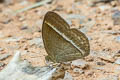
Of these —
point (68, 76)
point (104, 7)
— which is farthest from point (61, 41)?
point (104, 7)

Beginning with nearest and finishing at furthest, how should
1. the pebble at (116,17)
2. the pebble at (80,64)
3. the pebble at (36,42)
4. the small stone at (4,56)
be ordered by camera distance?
the pebble at (80,64) → the small stone at (4,56) → the pebble at (36,42) → the pebble at (116,17)

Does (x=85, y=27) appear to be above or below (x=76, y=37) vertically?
below

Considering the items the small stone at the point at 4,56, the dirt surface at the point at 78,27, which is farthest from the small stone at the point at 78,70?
the small stone at the point at 4,56

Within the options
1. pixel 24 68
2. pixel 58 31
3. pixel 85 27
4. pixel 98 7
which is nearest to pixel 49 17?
pixel 58 31

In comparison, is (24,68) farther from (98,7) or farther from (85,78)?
(98,7)

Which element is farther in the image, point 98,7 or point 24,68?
point 98,7

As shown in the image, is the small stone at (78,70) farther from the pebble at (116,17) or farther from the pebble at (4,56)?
the pebble at (116,17)

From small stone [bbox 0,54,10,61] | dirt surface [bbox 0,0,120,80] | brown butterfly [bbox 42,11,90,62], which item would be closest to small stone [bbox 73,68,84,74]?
dirt surface [bbox 0,0,120,80]
